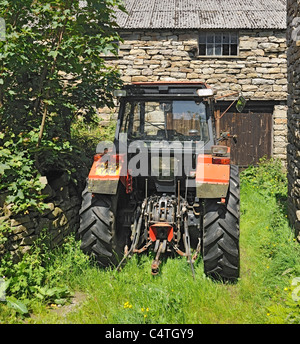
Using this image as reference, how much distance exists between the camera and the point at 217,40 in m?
10.3

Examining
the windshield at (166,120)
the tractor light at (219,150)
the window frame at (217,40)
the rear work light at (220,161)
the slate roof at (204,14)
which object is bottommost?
the rear work light at (220,161)

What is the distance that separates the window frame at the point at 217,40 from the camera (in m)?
10.3

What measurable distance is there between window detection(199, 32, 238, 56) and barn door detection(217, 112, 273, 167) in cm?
168

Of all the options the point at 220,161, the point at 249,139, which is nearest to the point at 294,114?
the point at 220,161

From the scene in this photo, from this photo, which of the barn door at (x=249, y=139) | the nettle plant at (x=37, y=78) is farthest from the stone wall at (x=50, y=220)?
the barn door at (x=249, y=139)

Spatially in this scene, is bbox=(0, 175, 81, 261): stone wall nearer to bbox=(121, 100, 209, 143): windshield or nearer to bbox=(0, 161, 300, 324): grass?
bbox=(0, 161, 300, 324): grass

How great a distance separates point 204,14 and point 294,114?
21.0 ft

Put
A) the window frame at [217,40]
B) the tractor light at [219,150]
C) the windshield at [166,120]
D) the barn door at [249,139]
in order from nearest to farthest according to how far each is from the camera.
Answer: the tractor light at [219,150] < the windshield at [166,120] < the window frame at [217,40] < the barn door at [249,139]

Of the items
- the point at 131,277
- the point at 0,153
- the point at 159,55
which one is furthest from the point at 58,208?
the point at 159,55

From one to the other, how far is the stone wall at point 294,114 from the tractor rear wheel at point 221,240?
1.21 meters

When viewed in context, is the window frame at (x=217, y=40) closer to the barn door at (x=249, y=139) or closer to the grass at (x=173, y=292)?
the barn door at (x=249, y=139)

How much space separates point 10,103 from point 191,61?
6.56 meters
